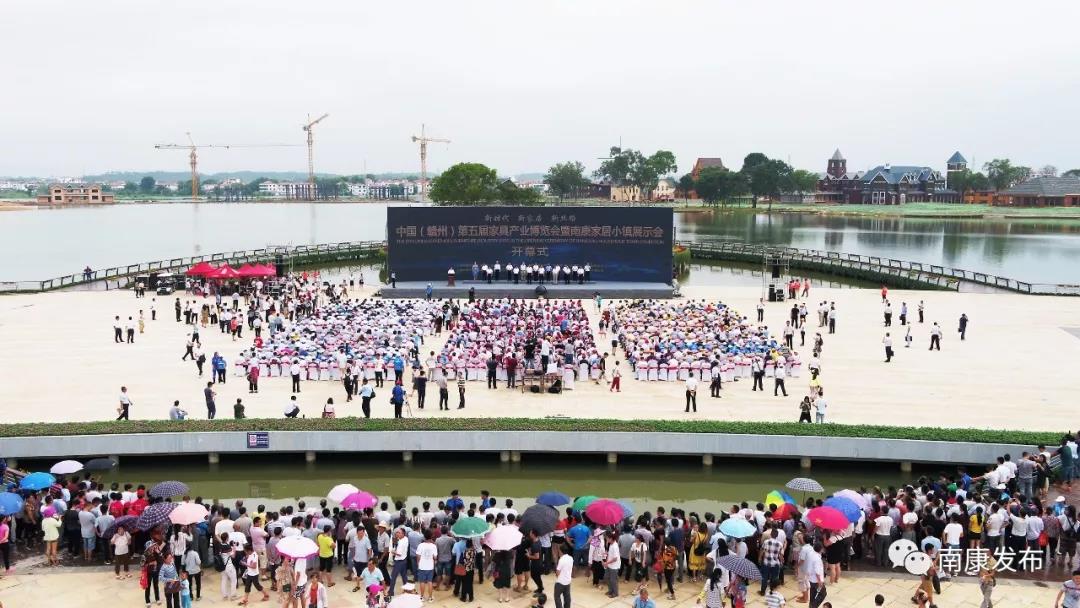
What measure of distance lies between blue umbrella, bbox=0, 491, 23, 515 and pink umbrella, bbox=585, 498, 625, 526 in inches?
306

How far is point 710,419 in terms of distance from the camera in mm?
19375

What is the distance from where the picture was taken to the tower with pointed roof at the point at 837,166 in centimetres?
17774

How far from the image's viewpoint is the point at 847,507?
38.5 ft

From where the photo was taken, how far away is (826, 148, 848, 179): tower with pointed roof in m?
178

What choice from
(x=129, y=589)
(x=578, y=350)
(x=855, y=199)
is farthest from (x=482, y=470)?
(x=855, y=199)

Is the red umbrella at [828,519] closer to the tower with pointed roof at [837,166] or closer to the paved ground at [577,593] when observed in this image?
the paved ground at [577,593]

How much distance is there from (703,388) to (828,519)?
10925mm

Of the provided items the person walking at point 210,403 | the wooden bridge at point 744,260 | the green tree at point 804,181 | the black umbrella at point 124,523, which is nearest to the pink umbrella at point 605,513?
the black umbrella at point 124,523

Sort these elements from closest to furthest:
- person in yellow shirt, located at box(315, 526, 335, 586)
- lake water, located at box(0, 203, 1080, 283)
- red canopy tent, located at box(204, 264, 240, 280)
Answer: person in yellow shirt, located at box(315, 526, 335, 586), red canopy tent, located at box(204, 264, 240, 280), lake water, located at box(0, 203, 1080, 283)

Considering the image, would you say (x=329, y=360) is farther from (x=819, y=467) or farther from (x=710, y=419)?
(x=819, y=467)

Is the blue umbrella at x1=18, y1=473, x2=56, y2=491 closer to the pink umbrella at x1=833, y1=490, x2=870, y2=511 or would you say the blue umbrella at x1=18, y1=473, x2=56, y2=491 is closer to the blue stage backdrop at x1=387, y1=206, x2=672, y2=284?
the pink umbrella at x1=833, y1=490, x2=870, y2=511

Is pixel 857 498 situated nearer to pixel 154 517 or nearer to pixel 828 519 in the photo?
pixel 828 519

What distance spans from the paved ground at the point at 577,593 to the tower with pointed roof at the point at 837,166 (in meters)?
176

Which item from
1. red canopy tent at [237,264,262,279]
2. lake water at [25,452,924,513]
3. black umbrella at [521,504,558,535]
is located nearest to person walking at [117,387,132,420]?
lake water at [25,452,924,513]
